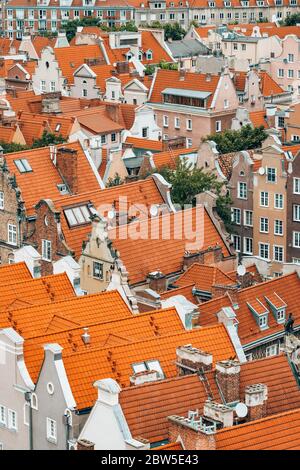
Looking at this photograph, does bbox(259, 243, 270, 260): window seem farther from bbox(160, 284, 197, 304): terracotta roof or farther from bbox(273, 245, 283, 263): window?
bbox(160, 284, 197, 304): terracotta roof

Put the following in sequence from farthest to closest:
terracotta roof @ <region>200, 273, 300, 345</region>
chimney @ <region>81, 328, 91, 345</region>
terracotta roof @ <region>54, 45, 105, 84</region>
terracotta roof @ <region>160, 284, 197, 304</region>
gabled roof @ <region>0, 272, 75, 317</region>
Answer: terracotta roof @ <region>54, 45, 105, 84</region> → terracotta roof @ <region>160, 284, 197, 304</region> → gabled roof @ <region>0, 272, 75, 317</region> → terracotta roof @ <region>200, 273, 300, 345</region> → chimney @ <region>81, 328, 91, 345</region>

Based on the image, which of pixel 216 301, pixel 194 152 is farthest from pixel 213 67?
pixel 216 301

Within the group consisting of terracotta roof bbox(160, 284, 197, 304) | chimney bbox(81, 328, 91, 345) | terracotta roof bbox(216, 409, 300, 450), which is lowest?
terracotta roof bbox(160, 284, 197, 304)

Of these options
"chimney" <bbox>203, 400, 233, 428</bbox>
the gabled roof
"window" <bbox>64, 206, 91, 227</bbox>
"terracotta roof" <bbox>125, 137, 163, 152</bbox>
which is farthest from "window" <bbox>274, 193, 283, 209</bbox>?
"chimney" <bbox>203, 400, 233, 428</bbox>

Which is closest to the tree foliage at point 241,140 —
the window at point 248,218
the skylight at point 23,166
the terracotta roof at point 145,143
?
the terracotta roof at point 145,143

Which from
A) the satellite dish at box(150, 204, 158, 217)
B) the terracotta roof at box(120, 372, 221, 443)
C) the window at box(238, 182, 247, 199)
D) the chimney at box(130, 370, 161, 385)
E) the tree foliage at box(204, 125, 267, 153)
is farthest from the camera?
the tree foliage at box(204, 125, 267, 153)

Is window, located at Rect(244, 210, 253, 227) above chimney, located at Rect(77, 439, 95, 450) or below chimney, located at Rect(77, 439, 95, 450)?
below

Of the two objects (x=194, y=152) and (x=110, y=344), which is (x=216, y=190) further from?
(x=110, y=344)
